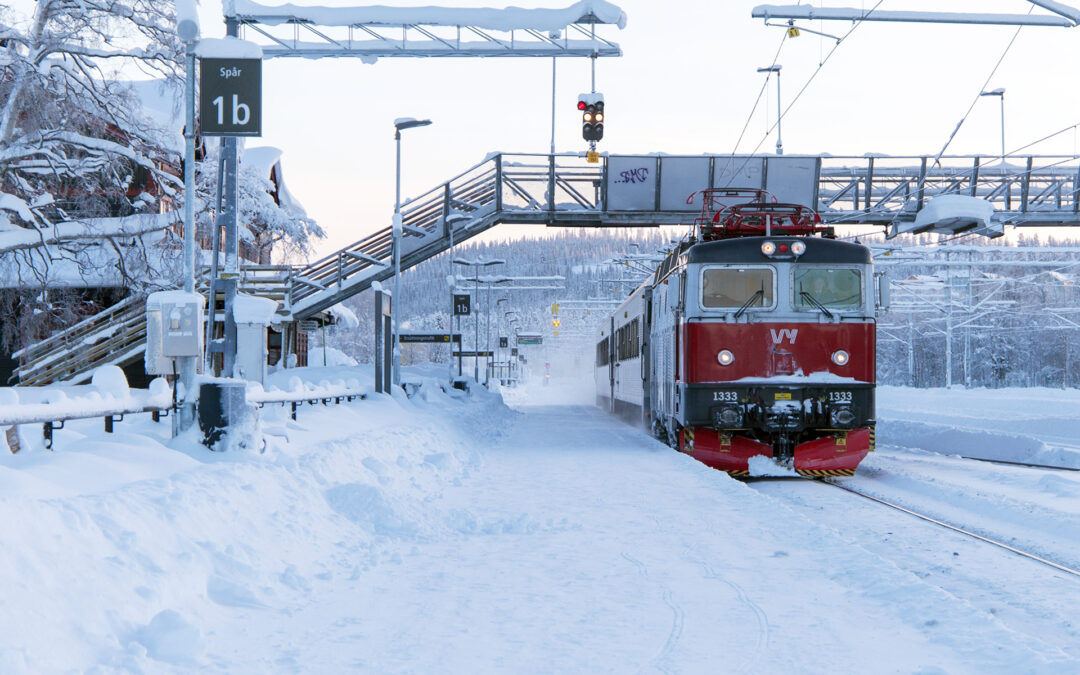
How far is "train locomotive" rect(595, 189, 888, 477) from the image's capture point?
46.5ft

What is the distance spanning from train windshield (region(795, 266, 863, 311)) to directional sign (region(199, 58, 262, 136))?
7.92 meters

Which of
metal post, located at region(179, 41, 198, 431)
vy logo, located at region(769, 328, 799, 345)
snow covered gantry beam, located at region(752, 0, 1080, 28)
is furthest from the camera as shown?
vy logo, located at region(769, 328, 799, 345)

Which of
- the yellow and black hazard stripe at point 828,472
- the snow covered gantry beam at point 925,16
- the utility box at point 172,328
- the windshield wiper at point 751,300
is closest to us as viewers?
the utility box at point 172,328

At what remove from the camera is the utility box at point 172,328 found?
34.6 ft

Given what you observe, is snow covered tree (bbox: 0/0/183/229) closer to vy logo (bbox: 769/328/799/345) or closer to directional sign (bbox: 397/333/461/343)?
vy logo (bbox: 769/328/799/345)

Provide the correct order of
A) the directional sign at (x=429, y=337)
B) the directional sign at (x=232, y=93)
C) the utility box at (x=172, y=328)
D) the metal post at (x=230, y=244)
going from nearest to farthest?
1. the utility box at (x=172, y=328)
2. the directional sign at (x=232, y=93)
3. the metal post at (x=230, y=244)
4. the directional sign at (x=429, y=337)

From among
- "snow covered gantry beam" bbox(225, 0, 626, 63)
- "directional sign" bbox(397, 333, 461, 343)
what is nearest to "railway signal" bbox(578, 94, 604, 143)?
"snow covered gantry beam" bbox(225, 0, 626, 63)

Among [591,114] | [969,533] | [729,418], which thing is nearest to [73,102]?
[591,114]

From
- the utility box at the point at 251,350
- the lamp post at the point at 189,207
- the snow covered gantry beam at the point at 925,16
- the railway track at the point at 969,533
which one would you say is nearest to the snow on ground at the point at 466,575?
the railway track at the point at 969,533

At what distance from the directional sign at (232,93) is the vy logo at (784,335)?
7.62 m

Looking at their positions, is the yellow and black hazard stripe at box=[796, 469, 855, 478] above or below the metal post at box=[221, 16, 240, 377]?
below

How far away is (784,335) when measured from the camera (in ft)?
47.4

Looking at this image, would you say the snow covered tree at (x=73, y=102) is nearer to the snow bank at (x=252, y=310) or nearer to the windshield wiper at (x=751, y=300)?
the snow bank at (x=252, y=310)

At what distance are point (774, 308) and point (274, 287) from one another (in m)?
18.3
